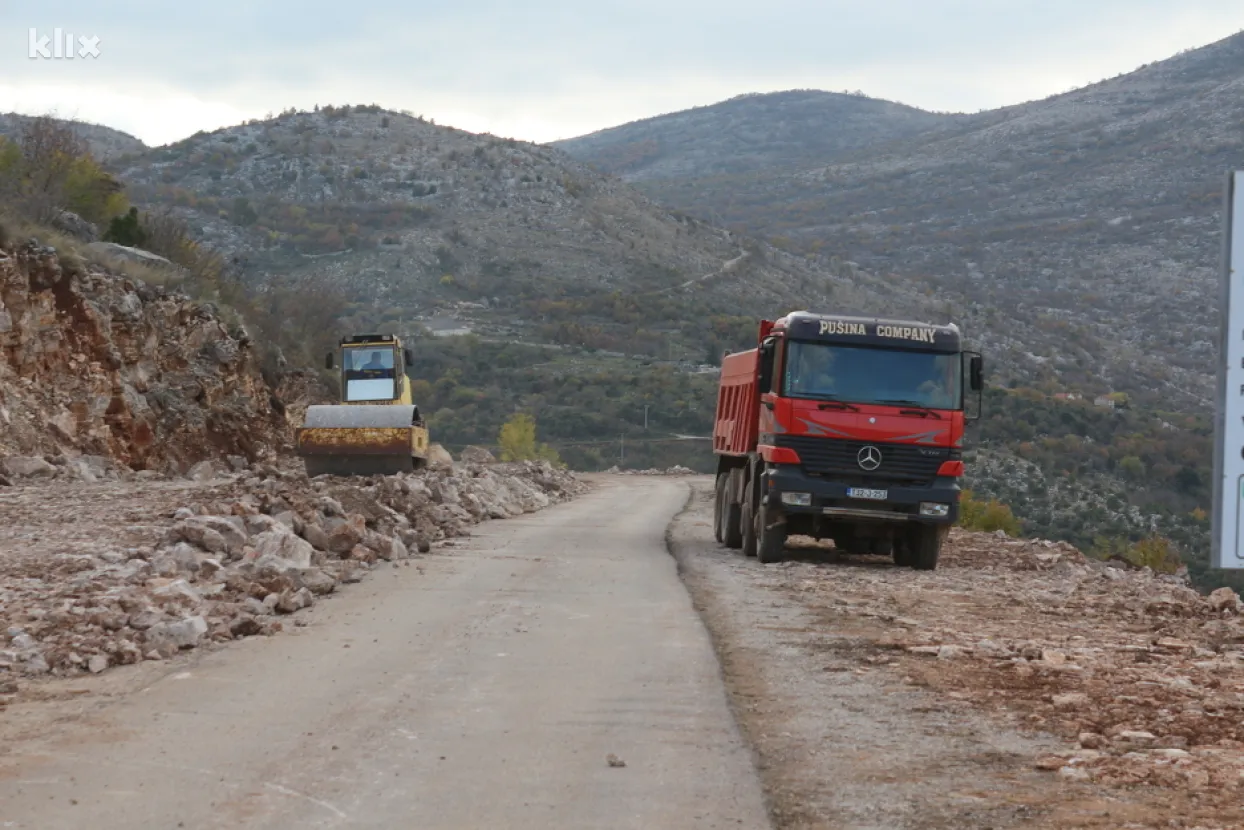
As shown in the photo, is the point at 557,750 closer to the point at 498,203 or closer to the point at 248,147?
the point at 498,203

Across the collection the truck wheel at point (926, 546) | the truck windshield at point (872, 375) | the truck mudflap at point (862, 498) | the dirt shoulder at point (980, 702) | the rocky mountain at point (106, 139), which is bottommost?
the truck wheel at point (926, 546)

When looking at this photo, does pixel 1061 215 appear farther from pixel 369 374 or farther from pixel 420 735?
pixel 420 735

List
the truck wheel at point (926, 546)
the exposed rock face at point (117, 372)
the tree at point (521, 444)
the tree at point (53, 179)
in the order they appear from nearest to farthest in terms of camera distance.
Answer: the truck wheel at point (926, 546), the exposed rock face at point (117, 372), the tree at point (53, 179), the tree at point (521, 444)

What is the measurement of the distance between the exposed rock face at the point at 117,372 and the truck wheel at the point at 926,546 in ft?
58.0

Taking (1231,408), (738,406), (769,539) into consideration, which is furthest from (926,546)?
(1231,408)

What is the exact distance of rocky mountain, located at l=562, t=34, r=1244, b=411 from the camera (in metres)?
102

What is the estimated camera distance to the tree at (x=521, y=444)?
70125 mm

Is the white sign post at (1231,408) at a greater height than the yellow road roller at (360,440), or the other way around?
the white sign post at (1231,408)

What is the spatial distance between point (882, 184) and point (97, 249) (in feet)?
397

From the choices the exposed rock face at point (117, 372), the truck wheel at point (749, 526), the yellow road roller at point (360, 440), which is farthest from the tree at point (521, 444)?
the truck wheel at point (749, 526)

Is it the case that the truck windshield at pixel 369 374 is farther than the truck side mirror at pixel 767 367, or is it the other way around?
the truck windshield at pixel 369 374

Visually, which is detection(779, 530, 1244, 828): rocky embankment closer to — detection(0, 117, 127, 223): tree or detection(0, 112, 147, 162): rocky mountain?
detection(0, 117, 127, 223): tree

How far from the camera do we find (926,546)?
68.5ft

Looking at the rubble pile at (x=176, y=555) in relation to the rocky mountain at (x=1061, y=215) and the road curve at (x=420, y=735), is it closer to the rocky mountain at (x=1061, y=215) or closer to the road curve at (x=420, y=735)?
the road curve at (x=420, y=735)
